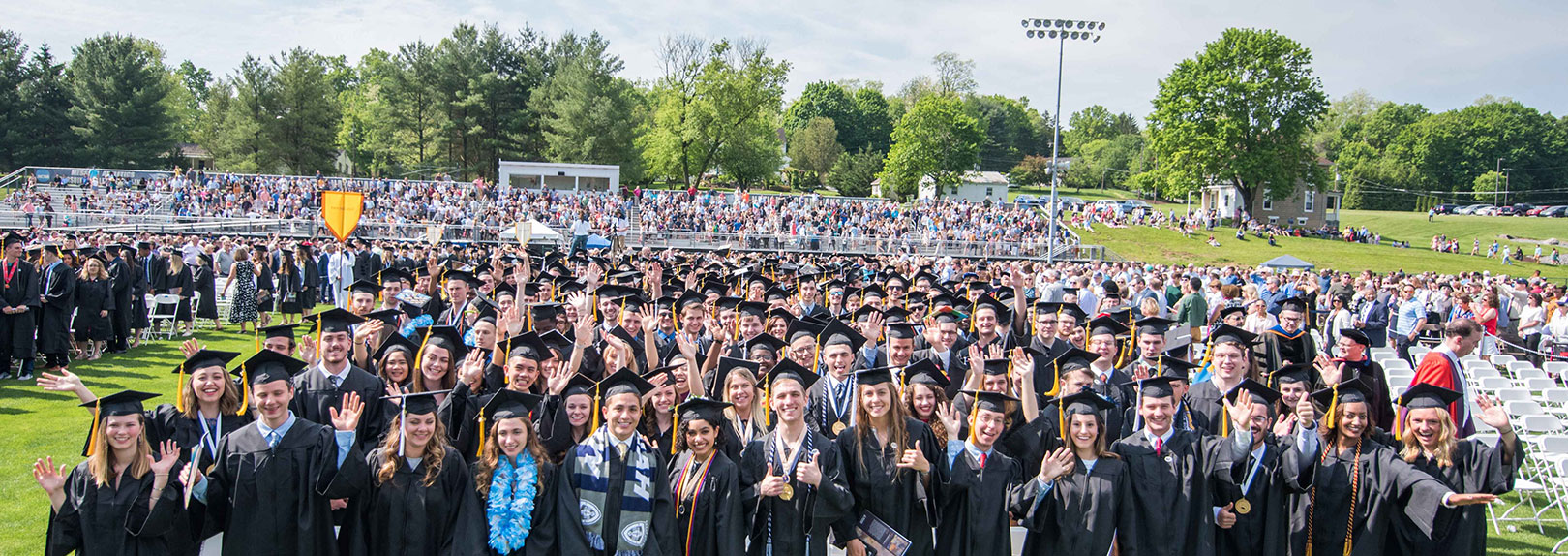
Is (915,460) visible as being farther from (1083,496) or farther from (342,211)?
(342,211)

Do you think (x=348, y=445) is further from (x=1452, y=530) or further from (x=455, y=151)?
(x=455, y=151)

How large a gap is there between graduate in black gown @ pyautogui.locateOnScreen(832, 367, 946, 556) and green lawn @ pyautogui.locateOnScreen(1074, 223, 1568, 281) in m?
34.9

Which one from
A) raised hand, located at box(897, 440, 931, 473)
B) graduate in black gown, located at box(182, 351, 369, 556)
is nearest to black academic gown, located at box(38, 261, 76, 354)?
graduate in black gown, located at box(182, 351, 369, 556)

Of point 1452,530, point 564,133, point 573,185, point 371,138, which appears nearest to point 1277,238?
point 573,185

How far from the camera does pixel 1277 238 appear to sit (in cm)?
4238

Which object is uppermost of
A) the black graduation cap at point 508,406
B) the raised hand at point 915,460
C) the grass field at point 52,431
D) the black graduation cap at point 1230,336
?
the black graduation cap at point 1230,336

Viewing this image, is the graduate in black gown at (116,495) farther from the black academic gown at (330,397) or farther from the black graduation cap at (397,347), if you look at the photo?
the black graduation cap at (397,347)

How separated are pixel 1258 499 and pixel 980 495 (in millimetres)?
1542

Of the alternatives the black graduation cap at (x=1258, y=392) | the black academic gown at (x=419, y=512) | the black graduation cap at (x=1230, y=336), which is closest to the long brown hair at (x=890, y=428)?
the black academic gown at (x=419, y=512)

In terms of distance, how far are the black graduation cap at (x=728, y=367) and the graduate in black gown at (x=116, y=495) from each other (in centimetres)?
280

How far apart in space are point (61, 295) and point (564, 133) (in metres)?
41.1

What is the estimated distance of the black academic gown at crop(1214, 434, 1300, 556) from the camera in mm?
4984

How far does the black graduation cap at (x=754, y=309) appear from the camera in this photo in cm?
832

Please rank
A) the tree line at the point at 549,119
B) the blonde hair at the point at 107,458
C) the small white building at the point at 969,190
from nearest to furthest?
the blonde hair at the point at 107,458, the tree line at the point at 549,119, the small white building at the point at 969,190
